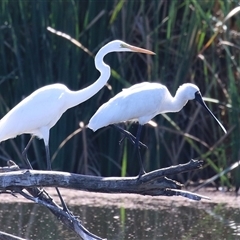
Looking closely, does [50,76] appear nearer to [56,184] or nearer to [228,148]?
[228,148]

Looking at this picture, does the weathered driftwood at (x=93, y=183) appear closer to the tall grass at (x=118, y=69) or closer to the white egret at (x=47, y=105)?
the white egret at (x=47, y=105)

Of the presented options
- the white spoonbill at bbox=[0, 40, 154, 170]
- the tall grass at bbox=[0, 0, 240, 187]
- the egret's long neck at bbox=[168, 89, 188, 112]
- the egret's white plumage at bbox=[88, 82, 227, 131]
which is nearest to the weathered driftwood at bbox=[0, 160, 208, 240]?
the egret's white plumage at bbox=[88, 82, 227, 131]

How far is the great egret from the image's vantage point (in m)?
5.54

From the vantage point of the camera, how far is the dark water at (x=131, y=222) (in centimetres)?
602

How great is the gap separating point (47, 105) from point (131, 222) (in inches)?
50.5

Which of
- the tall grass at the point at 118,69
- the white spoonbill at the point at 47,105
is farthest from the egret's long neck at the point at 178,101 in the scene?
the tall grass at the point at 118,69

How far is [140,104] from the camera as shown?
579 centimetres

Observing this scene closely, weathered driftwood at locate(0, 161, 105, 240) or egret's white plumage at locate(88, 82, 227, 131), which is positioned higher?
egret's white plumage at locate(88, 82, 227, 131)

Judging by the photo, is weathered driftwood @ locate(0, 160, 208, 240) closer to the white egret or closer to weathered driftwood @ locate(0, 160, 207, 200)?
weathered driftwood @ locate(0, 160, 207, 200)

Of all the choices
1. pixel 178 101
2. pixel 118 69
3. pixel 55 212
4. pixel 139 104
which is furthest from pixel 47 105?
pixel 118 69

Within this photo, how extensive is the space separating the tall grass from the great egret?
1306mm

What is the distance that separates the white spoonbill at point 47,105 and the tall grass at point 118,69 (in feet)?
4.71

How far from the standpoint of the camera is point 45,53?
760 centimetres

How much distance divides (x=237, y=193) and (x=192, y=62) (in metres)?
1.35
